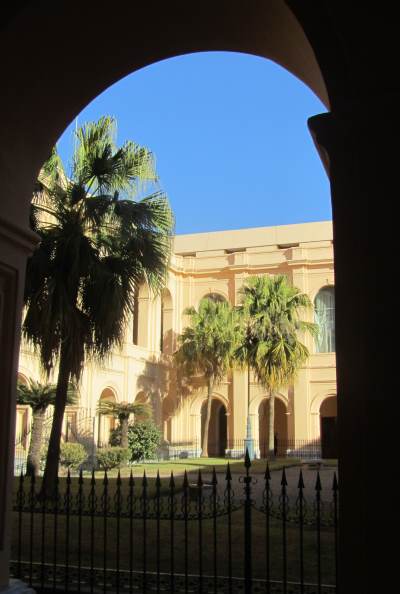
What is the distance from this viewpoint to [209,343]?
3133 cm

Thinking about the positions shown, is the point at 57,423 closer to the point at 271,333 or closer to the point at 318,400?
the point at 271,333

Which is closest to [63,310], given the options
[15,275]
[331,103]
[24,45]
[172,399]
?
[15,275]

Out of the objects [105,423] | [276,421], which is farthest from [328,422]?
[105,423]

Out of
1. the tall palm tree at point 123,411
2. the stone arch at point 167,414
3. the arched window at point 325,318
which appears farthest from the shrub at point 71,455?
the arched window at point 325,318

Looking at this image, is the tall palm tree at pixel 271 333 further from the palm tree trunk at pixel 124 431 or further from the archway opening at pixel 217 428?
the archway opening at pixel 217 428

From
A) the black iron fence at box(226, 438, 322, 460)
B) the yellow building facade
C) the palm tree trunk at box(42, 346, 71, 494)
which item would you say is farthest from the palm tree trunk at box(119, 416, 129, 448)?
the palm tree trunk at box(42, 346, 71, 494)

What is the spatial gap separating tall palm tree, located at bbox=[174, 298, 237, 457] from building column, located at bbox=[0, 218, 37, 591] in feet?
84.9

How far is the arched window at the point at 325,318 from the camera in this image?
117ft

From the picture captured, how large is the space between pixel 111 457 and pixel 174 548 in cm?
1572

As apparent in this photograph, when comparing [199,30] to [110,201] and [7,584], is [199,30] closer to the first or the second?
[7,584]

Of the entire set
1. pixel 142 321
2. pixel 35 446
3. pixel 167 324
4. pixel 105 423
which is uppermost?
pixel 167 324

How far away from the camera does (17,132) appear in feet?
16.2

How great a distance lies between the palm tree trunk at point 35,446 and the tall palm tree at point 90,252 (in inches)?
134

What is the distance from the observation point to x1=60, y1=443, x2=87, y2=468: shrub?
65.3 ft
